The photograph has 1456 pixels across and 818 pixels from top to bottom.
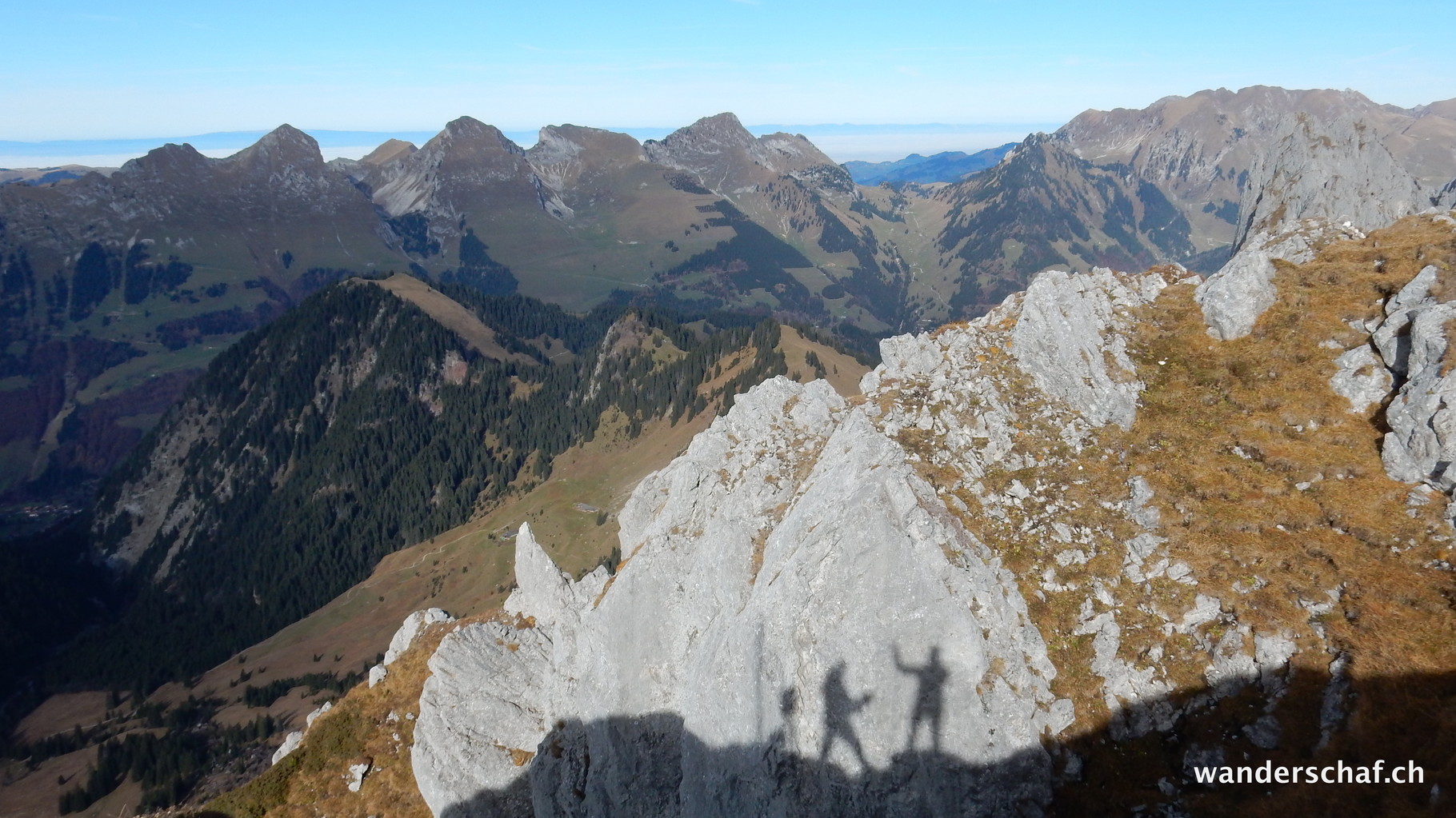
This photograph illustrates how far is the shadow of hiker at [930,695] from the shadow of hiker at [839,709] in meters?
2.26

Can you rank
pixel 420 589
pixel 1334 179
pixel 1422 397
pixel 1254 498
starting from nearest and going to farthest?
pixel 1422 397
pixel 1254 498
pixel 1334 179
pixel 420 589

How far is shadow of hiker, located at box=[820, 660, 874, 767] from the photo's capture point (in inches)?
1233

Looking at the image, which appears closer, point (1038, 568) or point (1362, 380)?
point (1038, 568)

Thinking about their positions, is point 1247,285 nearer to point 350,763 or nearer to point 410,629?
point 350,763

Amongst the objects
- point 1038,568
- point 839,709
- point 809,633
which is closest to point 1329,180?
point 1038,568

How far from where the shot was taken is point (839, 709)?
31.7 metres

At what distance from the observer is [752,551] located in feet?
132

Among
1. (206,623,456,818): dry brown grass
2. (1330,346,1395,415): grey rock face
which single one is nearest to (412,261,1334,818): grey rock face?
(206,623,456,818): dry brown grass

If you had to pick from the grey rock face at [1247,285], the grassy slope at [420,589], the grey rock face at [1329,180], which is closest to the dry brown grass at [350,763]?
the grassy slope at [420,589]

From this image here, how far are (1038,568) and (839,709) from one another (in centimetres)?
1268

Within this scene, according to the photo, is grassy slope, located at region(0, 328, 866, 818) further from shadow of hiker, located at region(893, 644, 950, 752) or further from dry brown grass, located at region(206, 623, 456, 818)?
shadow of hiker, located at region(893, 644, 950, 752)

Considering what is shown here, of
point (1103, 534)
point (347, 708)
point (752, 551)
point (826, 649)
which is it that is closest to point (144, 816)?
point (347, 708)

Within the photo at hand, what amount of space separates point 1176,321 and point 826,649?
3619cm

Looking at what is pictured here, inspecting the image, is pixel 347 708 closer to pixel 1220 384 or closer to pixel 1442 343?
pixel 1220 384
